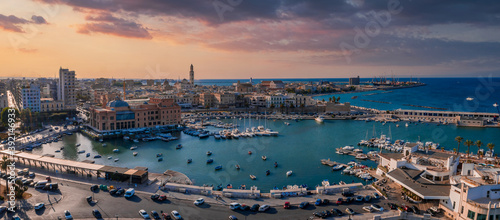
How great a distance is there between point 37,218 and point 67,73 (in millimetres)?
41923

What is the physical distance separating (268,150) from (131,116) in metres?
17.2

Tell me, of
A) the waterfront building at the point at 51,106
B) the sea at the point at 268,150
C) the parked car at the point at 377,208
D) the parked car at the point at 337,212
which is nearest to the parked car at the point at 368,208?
the parked car at the point at 377,208

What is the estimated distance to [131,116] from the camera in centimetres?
3503

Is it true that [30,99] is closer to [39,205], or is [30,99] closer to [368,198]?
[39,205]

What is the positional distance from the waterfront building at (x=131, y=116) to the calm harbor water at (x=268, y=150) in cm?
255

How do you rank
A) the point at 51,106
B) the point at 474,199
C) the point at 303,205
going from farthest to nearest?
1. the point at 51,106
2. the point at 303,205
3. the point at 474,199

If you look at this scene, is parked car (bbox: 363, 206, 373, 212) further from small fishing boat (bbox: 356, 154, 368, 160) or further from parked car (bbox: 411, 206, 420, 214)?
small fishing boat (bbox: 356, 154, 368, 160)

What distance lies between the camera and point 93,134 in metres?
32.3

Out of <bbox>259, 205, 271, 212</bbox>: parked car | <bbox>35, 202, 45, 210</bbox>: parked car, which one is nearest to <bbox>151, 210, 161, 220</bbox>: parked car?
<bbox>259, 205, 271, 212</bbox>: parked car

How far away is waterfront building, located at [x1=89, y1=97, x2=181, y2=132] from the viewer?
1316 inches

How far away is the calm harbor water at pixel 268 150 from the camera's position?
2106 cm

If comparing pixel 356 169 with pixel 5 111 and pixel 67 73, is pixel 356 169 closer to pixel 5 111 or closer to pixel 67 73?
pixel 5 111

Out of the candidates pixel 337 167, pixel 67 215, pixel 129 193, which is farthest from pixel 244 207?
pixel 337 167

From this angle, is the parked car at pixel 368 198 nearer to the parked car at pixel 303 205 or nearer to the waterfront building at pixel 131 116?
the parked car at pixel 303 205
